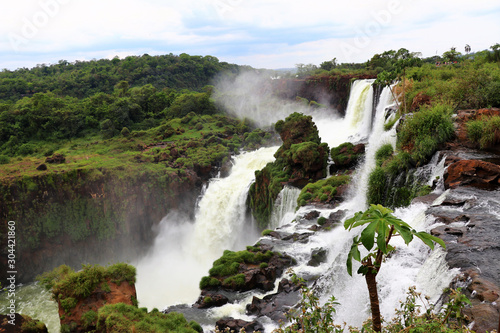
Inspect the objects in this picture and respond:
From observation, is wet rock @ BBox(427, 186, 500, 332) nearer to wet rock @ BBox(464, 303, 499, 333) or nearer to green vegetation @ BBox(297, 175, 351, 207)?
wet rock @ BBox(464, 303, 499, 333)

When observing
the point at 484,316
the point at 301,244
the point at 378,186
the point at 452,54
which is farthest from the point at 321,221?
the point at 452,54

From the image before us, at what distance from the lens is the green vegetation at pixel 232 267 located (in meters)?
13.5

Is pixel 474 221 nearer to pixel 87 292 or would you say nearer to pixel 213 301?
pixel 213 301

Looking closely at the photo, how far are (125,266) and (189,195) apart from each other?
16.1 metres

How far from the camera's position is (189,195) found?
28.4m

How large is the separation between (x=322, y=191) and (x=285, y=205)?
2.96 m

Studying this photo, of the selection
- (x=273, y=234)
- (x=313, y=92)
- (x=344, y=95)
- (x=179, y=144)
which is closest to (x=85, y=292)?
(x=273, y=234)

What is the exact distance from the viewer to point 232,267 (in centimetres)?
1397

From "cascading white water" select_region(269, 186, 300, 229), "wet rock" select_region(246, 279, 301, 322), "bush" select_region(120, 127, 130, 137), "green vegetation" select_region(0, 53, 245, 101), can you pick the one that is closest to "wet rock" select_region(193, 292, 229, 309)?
"wet rock" select_region(246, 279, 301, 322)

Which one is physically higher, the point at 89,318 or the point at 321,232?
the point at 321,232

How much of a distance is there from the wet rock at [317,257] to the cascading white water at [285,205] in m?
5.99

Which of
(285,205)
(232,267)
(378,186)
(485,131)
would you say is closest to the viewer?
(485,131)

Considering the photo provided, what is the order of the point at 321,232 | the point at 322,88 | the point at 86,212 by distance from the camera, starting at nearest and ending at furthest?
the point at 321,232 < the point at 86,212 < the point at 322,88

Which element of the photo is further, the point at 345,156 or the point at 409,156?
the point at 345,156
